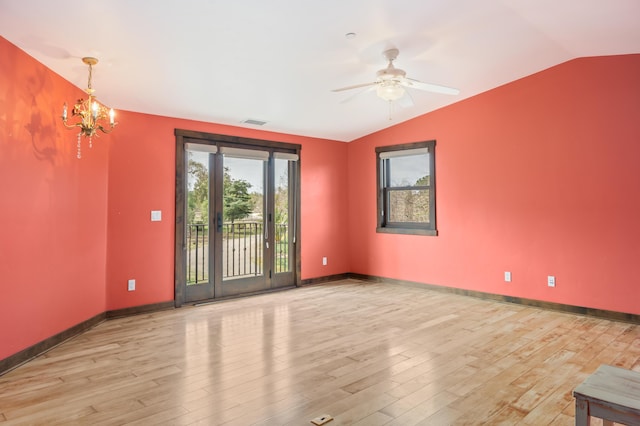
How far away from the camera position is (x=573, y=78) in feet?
14.8

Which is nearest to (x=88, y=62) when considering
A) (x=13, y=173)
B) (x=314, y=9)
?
(x=13, y=173)

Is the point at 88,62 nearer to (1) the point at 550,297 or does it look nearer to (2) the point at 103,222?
(2) the point at 103,222

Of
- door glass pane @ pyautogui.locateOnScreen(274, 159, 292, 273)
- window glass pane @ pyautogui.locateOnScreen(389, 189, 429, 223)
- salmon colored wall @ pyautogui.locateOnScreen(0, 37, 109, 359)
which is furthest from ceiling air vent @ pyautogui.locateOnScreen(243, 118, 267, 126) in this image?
window glass pane @ pyautogui.locateOnScreen(389, 189, 429, 223)

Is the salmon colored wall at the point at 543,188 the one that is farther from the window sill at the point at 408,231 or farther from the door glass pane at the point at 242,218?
the door glass pane at the point at 242,218

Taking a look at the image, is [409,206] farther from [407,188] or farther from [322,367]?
[322,367]

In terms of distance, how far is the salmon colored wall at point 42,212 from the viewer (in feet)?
9.73

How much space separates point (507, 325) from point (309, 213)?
3372 mm

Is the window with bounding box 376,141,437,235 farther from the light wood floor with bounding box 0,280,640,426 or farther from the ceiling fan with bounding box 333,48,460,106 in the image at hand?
the ceiling fan with bounding box 333,48,460,106

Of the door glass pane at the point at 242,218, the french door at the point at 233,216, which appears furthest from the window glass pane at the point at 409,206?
the door glass pane at the point at 242,218

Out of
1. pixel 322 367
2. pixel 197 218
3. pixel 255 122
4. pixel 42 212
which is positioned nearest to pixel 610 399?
pixel 322 367

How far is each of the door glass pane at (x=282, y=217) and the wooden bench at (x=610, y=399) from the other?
474cm

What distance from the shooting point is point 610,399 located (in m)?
1.48

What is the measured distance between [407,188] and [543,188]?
1980 mm

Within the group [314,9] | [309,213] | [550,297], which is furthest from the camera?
[309,213]
